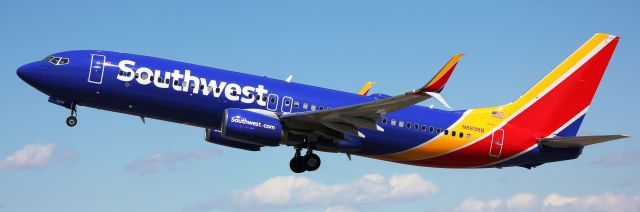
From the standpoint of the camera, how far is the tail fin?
48656 millimetres

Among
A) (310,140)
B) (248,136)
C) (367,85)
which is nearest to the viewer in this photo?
(248,136)

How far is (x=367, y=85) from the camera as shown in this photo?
5069 cm

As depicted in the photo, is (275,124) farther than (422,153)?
No

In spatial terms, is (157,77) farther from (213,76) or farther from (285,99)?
(285,99)

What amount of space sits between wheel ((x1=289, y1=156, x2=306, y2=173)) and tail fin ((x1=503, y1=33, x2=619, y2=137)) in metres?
11.5

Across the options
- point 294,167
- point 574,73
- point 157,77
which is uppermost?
point 574,73

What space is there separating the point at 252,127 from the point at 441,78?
9631 millimetres

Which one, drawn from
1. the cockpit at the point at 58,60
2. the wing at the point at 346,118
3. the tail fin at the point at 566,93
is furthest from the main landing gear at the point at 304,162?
the cockpit at the point at 58,60

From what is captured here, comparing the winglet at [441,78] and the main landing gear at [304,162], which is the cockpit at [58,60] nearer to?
the main landing gear at [304,162]

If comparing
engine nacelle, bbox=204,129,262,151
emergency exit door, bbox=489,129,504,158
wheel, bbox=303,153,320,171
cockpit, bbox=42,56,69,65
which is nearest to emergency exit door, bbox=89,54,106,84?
cockpit, bbox=42,56,69,65

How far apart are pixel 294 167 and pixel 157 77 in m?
8.35

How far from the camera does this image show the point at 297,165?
45406 mm

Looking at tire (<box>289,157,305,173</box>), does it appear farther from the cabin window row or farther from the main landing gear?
the cabin window row

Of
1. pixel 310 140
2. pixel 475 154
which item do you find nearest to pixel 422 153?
pixel 475 154
